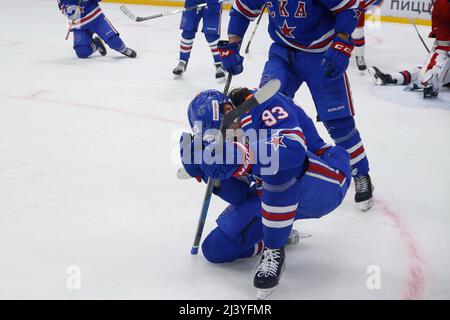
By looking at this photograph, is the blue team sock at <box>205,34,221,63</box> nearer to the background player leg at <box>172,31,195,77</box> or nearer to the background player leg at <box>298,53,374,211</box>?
the background player leg at <box>172,31,195,77</box>

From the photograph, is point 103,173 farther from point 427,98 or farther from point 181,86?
point 427,98

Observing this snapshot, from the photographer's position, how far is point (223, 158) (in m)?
1.94

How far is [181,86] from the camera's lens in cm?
498

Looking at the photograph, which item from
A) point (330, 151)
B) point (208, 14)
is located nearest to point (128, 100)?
point (208, 14)

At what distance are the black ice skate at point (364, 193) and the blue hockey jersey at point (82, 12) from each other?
11.9 feet

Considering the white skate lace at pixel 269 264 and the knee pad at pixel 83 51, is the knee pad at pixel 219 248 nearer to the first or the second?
the white skate lace at pixel 269 264

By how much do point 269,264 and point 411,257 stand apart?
567 millimetres

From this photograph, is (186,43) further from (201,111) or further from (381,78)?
(201,111)

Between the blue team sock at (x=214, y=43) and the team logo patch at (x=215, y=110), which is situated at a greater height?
the team logo patch at (x=215, y=110)

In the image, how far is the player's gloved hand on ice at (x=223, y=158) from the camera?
1.94 m

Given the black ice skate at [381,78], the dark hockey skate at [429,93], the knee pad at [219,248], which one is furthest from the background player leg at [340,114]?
the black ice skate at [381,78]

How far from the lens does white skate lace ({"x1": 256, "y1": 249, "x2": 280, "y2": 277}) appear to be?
7.07 ft

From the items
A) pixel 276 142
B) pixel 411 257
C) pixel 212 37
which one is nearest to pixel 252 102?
pixel 276 142

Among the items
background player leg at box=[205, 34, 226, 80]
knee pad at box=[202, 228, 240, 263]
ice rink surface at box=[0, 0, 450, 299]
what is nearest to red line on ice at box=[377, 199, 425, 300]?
ice rink surface at box=[0, 0, 450, 299]
